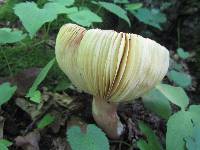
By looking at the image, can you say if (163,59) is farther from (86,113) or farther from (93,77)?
(86,113)

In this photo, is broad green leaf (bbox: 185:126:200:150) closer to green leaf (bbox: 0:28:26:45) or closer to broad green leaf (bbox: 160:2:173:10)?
green leaf (bbox: 0:28:26:45)

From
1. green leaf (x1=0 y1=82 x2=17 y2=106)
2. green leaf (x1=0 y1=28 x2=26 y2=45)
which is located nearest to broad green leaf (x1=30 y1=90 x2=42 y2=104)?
green leaf (x1=0 y1=82 x2=17 y2=106)

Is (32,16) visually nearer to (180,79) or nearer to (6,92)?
(6,92)

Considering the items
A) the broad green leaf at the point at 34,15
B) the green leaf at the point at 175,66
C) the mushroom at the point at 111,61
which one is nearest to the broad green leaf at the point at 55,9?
the broad green leaf at the point at 34,15

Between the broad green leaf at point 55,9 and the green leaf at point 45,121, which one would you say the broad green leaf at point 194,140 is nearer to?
the green leaf at point 45,121

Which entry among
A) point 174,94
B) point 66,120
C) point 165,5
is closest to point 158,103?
point 174,94

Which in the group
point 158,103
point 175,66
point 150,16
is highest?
point 150,16
